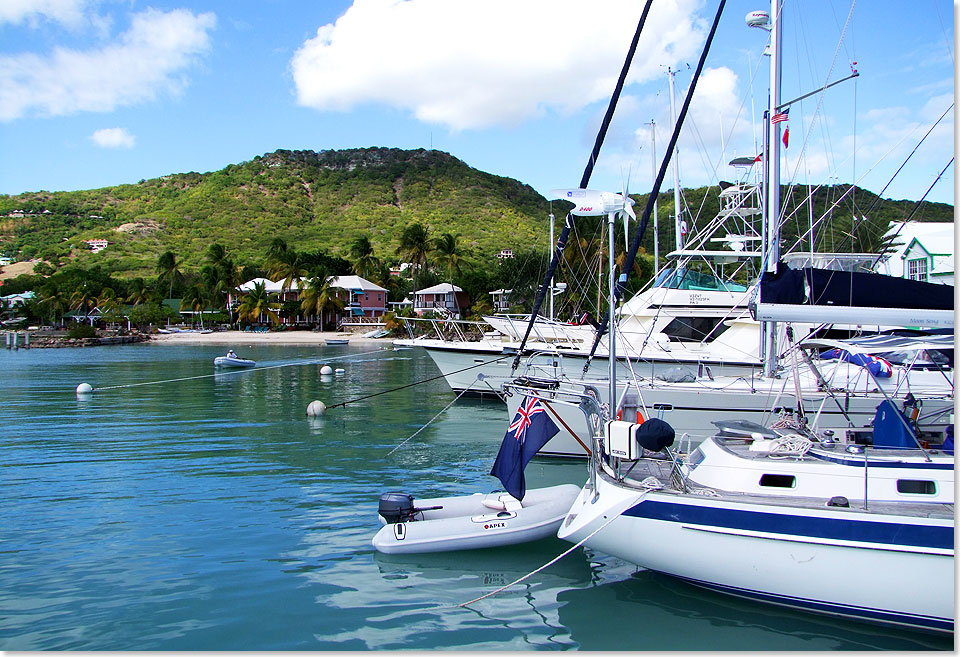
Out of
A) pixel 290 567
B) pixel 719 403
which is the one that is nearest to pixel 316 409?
pixel 719 403

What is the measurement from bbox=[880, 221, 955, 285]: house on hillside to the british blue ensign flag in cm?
2860

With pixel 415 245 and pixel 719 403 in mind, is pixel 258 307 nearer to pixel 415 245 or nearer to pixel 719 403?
pixel 415 245

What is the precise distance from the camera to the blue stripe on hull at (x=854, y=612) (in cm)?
677

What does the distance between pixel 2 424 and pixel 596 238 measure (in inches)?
1831

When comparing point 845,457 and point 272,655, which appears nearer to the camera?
point 272,655

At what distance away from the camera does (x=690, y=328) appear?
869 inches

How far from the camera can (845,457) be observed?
7648 mm

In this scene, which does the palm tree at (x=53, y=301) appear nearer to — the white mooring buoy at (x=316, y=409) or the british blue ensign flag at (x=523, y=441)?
the white mooring buoy at (x=316, y=409)

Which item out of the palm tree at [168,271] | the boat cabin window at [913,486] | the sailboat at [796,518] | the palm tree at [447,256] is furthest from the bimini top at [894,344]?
the palm tree at [168,271]

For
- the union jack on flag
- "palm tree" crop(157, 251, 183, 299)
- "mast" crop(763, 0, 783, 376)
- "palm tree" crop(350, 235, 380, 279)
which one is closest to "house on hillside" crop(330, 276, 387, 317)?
"palm tree" crop(350, 235, 380, 279)

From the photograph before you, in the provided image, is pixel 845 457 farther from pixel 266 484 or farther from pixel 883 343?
pixel 266 484

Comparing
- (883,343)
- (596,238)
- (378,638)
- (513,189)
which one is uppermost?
(513,189)

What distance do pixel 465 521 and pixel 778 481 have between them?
4.16 metres

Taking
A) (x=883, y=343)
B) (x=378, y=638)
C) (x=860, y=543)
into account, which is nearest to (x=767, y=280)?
(x=883, y=343)
